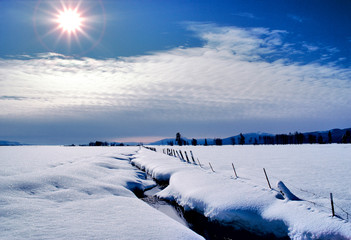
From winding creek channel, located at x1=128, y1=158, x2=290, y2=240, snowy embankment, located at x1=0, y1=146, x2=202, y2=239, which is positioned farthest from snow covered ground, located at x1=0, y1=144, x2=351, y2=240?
winding creek channel, located at x1=128, y1=158, x2=290, y2=240

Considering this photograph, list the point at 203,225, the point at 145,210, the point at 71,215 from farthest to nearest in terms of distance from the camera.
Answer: the point at 203,225 → the point at 145,210 → the point at 71,215

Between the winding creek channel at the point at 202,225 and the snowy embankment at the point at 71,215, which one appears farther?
the winding creek channel at the point at 202,225

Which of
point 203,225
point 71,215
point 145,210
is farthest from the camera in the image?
point 203,225

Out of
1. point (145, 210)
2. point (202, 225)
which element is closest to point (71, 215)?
point (145, 210)

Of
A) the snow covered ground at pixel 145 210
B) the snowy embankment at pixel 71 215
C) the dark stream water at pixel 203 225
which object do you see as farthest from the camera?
the dark stream water at pixel 203 225

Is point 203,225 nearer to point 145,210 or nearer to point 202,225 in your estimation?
point 202,225

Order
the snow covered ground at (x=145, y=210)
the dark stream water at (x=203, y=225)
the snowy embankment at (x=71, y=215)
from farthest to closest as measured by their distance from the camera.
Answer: the dark stream water at (x=203, y=225) < the snow covered ground at (x=145, y=210) < the snowy embankment at (x=71, y=215)

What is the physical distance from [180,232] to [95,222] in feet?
6.77

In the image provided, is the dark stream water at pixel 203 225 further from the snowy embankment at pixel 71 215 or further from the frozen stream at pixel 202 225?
the snowy embankment at pixel 71 215

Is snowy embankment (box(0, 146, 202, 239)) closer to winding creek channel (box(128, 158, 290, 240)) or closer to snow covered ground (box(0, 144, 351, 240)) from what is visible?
snow covered ground (box(0, 144, 351, 240))

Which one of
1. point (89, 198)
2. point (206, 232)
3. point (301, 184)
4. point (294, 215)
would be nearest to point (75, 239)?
point (89, 198)

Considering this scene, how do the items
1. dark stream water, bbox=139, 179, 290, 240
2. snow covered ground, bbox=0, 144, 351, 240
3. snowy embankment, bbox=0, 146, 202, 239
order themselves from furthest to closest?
dark stream water, bbox=139, 179, 290, 240
snow covered ground, bbox=0, 144, 351, 240
snowy embankment, bbox=0, 146, 202, 239

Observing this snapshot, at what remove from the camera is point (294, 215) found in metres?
6.10

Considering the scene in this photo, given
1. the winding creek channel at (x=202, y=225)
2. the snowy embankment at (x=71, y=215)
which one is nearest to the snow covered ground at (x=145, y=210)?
the snowy embankment at (x=71, y=215)
